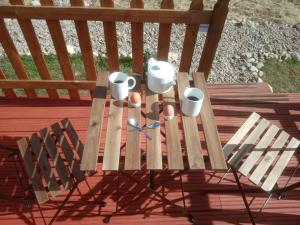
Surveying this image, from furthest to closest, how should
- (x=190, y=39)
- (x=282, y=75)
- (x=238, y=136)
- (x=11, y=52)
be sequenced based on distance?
(x=282, y=75) → (x=11, y=52) → (x=190, y=39) → (x=238, y=136)

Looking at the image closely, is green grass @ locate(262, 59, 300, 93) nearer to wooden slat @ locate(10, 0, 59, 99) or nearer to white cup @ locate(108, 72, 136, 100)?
white cup @ locate(108, 72, 136, 100)

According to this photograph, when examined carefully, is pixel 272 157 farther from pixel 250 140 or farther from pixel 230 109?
pixel 230 109

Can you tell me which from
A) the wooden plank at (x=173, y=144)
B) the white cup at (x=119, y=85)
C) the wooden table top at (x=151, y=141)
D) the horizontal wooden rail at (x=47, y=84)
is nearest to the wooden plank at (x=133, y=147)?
the wooden table top at (x=151, y=141)

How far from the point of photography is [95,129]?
8.42 ft

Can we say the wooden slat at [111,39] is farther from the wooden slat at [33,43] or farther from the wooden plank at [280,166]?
the wooden plank at [280,166]

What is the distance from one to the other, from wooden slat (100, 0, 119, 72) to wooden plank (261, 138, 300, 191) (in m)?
2.07

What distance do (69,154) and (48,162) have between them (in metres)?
0.19

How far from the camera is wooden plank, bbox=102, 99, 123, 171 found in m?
2.32

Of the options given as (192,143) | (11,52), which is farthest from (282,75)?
(11,52)

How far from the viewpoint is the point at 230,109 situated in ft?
Answer: 13.7

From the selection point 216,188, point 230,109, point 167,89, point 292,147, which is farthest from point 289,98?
point 167,89

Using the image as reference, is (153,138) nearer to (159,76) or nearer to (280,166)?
(159,76)

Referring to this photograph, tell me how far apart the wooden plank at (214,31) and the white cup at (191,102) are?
980 millimetres

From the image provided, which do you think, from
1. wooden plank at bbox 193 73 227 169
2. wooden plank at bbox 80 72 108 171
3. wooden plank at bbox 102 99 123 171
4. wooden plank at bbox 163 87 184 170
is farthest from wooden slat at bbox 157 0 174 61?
wooden plank at bbox 102 99 123 171
